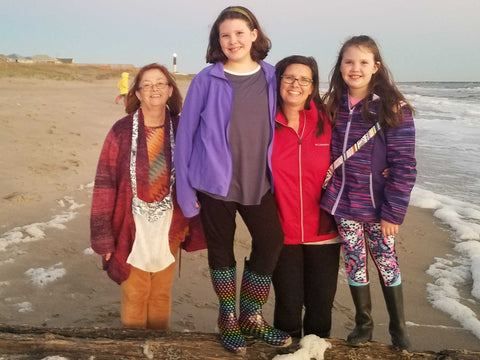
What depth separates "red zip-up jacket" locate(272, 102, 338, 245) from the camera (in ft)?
8.25

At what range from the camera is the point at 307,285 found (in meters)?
2.72

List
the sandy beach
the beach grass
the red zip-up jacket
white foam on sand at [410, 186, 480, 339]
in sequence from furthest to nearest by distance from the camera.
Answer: the beach grass → white foam on sand at [410, 186, 480, 339] → the sandy beach → the red zip-up jacket

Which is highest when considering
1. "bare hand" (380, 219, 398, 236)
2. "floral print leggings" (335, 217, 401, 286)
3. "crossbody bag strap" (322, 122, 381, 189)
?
"crossbody bag strap" (322, 122, 381, 189)

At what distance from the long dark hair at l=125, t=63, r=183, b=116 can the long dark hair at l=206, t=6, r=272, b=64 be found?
1.12 ft

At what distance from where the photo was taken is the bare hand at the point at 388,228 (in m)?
2.36

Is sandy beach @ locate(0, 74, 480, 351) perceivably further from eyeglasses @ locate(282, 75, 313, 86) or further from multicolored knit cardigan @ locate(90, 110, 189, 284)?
eyeglasses @ locate(282, 75, 313, 86)

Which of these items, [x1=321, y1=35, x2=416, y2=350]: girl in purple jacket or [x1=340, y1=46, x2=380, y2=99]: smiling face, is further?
[x1=340, y1=46, x2=380, y2=99]: smiling face

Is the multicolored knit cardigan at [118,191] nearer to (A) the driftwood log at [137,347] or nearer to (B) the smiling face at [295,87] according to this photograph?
(A) the driftwood log at [137,347]

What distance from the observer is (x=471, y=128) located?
14453 mm

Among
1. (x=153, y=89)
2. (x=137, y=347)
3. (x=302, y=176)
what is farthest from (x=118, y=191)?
(x=302, y=176)

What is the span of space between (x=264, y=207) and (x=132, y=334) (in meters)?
1.11

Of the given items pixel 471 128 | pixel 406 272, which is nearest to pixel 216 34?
pixel 406 272

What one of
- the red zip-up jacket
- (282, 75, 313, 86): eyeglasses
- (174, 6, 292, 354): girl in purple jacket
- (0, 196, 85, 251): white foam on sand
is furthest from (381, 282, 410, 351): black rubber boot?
(0, 196, 85, 251): white foam on sand

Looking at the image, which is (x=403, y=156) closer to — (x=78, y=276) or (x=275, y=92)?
(x=275, y=92)
